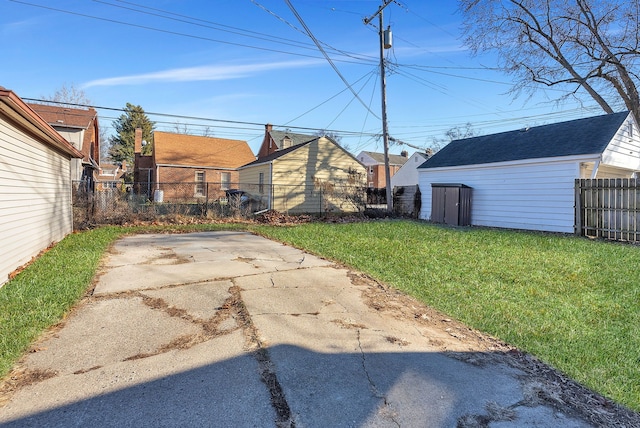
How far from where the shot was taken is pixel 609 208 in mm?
9867

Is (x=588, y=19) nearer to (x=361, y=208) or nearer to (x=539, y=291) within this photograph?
(x=361, y=208)

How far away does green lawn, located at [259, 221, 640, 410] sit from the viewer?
3129mm

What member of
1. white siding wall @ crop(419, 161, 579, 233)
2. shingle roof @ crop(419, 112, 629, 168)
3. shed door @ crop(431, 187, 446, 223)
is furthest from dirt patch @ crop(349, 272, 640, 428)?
shed door @ crop(431, 187, 446, 223)

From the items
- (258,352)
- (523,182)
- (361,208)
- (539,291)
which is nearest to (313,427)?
(258,352)

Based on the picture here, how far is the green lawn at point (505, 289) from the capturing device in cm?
313

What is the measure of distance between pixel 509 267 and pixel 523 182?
737cm

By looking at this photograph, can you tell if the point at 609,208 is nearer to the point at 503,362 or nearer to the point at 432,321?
the point at 432,321

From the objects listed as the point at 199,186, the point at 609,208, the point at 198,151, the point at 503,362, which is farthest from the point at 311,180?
the point at 503,362

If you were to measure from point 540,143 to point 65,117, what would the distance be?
2303cm

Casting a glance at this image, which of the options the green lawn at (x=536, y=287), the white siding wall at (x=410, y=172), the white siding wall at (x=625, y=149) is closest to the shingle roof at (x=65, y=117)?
the green lawn at (x=536, y=287)

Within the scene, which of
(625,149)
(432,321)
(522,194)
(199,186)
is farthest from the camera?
(199,186)

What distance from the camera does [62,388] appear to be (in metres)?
2.41

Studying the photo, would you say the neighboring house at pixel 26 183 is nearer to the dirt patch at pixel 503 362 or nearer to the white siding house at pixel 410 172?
the dirt patch at pixel 503 362

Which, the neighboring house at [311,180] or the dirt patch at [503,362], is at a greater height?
the neighboring house at [311,180]
